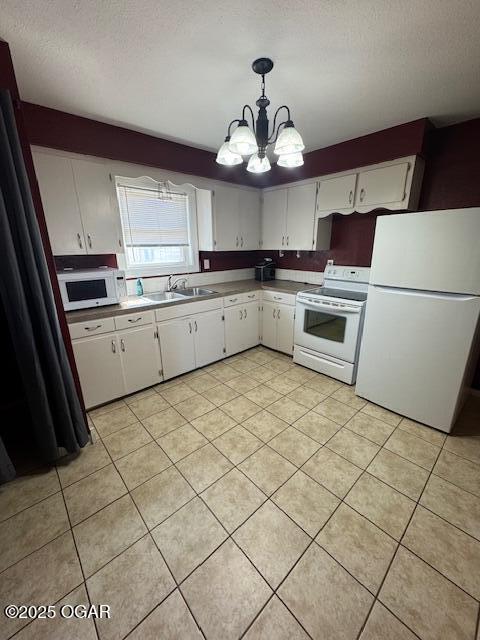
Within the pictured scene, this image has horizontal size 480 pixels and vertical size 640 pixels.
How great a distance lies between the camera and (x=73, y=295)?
7.18 feet

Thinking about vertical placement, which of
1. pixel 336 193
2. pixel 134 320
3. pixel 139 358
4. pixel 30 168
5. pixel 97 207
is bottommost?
pixel 139 358

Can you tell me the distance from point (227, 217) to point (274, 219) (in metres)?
0.68

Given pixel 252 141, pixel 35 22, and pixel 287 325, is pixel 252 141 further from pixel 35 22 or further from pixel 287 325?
pixel 287 325

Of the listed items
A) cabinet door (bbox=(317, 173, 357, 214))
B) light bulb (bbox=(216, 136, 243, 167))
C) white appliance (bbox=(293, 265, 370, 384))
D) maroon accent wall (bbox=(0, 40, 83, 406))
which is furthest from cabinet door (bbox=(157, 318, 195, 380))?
cabinet door (bbox=(317, 173, 357, 214))

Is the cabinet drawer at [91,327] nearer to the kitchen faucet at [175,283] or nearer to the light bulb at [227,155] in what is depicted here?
the kitchen faucet at [175,283]

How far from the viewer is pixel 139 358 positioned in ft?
8.36

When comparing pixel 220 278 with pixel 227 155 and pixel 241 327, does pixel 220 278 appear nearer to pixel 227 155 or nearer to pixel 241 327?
pixel 241 327

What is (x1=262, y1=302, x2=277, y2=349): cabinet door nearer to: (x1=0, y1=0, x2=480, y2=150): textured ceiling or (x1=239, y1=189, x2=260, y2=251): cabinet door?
(x1=239, y1=189, x2=260, y2=251): cabinet door

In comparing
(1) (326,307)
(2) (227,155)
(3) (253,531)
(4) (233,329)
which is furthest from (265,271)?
(3) (253,531)

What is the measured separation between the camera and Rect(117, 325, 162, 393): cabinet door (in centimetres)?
244

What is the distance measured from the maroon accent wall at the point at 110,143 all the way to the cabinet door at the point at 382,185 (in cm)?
166

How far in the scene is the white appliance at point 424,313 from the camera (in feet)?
5.81

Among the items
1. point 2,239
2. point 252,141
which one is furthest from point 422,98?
point 2,239

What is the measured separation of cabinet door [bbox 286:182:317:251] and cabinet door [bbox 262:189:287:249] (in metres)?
0.08
